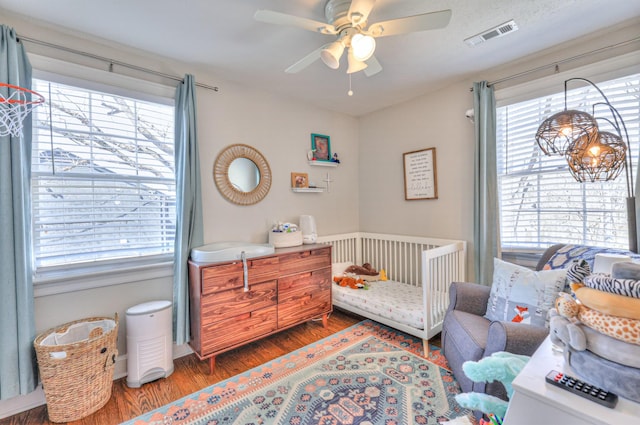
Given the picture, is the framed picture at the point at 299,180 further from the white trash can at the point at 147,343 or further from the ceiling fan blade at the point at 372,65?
the white trash can at the point at 147,343

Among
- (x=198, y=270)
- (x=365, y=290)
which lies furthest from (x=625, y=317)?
(x=365, y=290)

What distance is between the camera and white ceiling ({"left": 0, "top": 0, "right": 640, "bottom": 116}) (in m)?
1.68

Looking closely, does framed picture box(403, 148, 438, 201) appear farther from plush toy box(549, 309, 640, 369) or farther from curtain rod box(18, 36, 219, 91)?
plush toy box(549, 309, 640, 369)

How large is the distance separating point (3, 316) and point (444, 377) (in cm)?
276

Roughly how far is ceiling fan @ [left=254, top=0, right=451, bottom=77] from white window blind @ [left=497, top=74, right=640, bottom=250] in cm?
151

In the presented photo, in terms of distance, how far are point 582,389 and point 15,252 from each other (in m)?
2.61

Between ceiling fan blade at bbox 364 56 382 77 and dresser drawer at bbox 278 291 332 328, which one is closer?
ceiling fan blade at bbox 364 56 382 77

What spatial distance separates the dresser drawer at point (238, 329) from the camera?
82.8 inches

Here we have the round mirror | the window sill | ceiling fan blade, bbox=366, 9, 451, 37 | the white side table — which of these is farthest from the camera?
the round mirror

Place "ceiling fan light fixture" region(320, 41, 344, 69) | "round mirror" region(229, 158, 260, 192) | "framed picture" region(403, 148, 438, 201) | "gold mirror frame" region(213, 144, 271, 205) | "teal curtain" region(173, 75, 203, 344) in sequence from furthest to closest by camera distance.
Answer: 1. "framed picture" region(403, 148, 438, 201)
2. "round mirror" region(229, 158, 260, 192)
3. "gold mirror frame" region(213, 144, 271, 205)
4. "teal curtain" region(173, 75, 203, 344)
5. "ceiling fan light fixture" region(320, 41, 344, 69)

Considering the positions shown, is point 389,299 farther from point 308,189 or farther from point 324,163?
point 324,163

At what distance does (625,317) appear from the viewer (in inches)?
25.9

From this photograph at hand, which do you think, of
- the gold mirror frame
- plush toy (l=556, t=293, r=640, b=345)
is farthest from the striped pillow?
the gold mirror frame

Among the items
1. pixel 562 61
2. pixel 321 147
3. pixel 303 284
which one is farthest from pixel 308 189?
pixel 562 61
